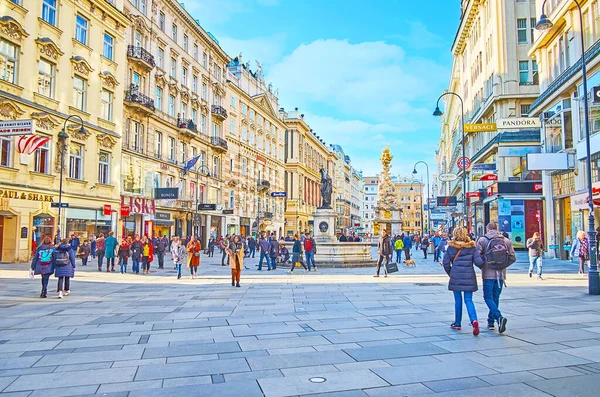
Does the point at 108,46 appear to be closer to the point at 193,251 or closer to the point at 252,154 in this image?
the point at 193,251

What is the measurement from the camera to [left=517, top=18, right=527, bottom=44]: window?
39.0 metres

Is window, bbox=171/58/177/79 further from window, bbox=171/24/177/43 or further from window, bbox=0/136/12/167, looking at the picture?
window, bbox=0/136/12/167

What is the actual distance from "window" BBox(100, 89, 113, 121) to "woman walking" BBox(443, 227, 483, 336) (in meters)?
28.5

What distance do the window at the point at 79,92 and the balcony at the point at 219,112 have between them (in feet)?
71.9

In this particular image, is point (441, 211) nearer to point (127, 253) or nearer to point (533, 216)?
point (533, 216)

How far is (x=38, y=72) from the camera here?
26.2 meters

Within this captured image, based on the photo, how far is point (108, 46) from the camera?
108 ft

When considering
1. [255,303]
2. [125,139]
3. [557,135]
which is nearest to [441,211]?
[557,135]

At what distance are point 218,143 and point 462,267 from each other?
45.4 m

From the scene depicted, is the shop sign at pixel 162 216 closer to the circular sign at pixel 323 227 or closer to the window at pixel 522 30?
the circular sign at pixel 323 227

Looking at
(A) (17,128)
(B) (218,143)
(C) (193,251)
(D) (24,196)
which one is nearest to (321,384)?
(C) (193,251)

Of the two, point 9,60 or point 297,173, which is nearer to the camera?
point 9,60

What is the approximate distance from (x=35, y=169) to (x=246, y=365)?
24.0 metres

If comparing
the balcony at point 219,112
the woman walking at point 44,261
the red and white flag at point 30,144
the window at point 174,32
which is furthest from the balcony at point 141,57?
the woman walking at point 44,261
